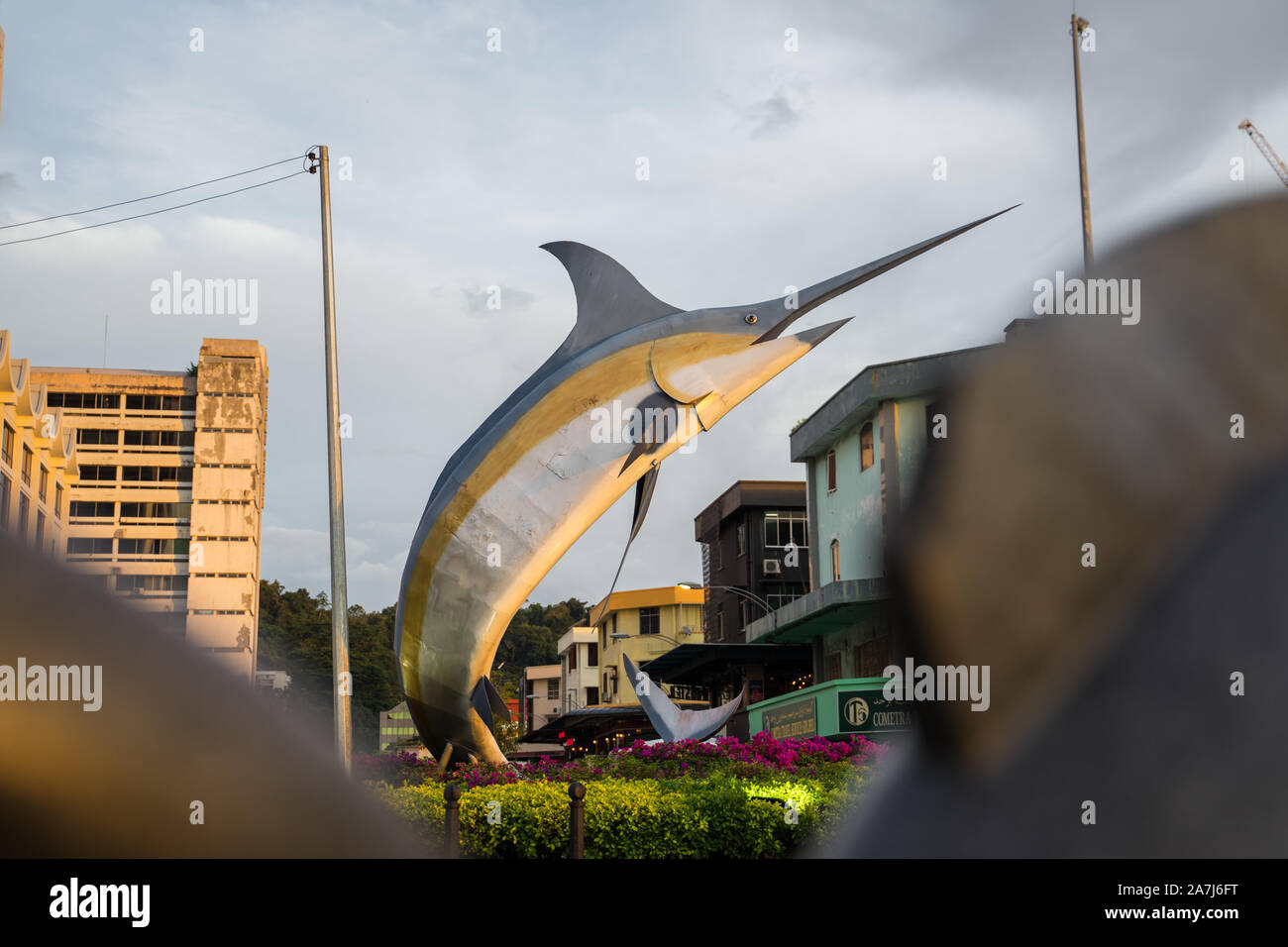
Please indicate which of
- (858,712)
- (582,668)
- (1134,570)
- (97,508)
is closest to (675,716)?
(858,712)

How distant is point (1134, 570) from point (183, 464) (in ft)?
255

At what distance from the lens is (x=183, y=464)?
72.2 m

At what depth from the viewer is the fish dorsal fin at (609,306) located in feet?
31.2

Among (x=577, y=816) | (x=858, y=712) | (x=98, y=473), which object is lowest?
(x=858, y=712)

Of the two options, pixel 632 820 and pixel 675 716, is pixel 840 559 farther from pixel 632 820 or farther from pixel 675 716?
pixel 632 820

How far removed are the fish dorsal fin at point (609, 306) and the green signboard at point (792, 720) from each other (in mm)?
10596

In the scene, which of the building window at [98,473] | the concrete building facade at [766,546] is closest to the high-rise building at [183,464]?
the building window at [98,473]

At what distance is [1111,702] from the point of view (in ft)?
2.60

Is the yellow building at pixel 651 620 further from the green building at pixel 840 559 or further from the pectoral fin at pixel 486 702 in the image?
the pectoral fin at pixel 486 702

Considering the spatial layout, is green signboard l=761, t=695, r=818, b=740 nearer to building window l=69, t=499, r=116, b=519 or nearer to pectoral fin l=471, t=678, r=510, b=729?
pectoral fin l=471, t=678, r=510, b=729
